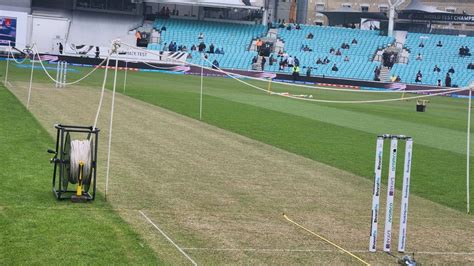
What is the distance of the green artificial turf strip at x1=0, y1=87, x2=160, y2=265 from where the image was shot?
10.1 m

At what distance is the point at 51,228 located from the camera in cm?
1148

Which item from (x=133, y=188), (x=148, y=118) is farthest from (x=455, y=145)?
(x=133, y=188)

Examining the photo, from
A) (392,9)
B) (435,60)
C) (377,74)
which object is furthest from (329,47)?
(435,60)

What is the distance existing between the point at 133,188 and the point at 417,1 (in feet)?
292

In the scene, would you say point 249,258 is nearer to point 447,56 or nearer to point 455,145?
point 455,145

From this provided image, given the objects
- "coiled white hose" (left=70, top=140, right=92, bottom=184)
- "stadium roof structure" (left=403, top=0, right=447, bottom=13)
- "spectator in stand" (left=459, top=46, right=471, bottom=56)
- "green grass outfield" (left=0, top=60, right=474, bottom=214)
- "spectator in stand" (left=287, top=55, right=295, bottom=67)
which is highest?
"stadium roof structure" (left=403, top=0, right=447, bottom=13)

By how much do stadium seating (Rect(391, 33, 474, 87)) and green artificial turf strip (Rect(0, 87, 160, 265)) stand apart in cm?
7205

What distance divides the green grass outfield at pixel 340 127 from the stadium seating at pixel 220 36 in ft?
117

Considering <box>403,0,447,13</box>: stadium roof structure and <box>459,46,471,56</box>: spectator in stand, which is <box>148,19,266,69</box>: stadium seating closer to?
<box>403,0,447,13</box>: stadium roof structure

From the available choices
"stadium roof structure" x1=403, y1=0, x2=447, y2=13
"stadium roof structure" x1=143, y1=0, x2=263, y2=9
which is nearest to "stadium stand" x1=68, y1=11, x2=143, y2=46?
"stadium roof structure" x1=143, y1=0, x2=263, y2=9

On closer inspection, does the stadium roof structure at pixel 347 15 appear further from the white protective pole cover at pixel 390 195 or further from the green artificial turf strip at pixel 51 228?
the white protective pole cover at pixel 390 195

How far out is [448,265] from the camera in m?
11.3

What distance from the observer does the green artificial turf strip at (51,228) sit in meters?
10.1

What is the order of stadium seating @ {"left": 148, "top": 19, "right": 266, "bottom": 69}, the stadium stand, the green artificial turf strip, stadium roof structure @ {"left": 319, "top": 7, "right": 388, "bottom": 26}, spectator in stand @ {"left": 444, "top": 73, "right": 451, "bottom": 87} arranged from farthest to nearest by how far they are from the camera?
stadium roof structure @ {"left": 319, "top": 7, "right": 388, "bottom": 26}, the stadium stand, stadium seating @ {"left": 148, "top": 19, "right": 266, "bottom": 69}, spectator in stand @ {"left": 444, "top": 73, "right": 451, "bottom": 87}, the green artificial turf strip
